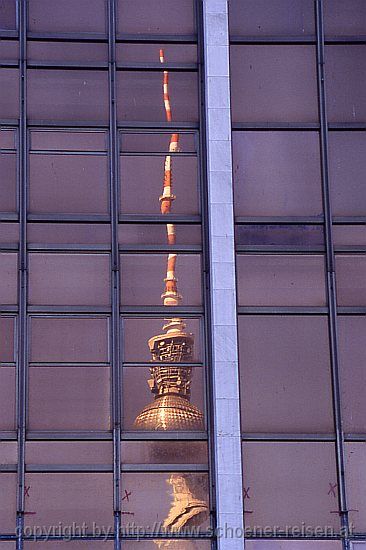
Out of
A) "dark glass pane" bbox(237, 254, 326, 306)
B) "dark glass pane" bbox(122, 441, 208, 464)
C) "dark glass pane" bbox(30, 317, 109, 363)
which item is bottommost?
"dark glass pane" bbox(122, 441, 208, 464)

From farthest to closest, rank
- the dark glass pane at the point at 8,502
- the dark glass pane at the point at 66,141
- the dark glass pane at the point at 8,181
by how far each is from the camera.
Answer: the dark glass pane at the point at 66,141 < the dark glass pane at the point at 8,181 < the dark glass pane at the point at 8,502

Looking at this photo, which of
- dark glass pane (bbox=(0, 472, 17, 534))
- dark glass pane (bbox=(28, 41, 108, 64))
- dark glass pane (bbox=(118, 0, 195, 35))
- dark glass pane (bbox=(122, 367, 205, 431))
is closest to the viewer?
dark glass pane (bbox=(0, 472, 17, 534))

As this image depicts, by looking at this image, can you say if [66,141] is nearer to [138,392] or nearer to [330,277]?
[138,392]

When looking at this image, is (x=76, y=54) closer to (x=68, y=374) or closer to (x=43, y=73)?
(x=43, y=73)

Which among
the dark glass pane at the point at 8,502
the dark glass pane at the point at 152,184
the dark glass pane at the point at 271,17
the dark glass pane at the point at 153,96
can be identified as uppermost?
the dark glass pane at the point at 271,17

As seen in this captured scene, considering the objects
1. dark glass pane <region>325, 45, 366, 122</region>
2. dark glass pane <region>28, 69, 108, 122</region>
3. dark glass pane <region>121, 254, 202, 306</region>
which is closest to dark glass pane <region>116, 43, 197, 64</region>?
dark glass pane <region>28, 69, 108, 122</region>

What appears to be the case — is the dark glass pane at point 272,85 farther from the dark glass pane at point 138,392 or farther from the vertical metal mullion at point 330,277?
the dark glass pane at point 138,392

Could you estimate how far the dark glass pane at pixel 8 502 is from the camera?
25.0 meters

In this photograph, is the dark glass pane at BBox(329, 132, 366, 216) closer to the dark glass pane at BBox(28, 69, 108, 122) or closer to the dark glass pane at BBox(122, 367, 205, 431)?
the dark glass pane at BBox(122, 367, 205, 431)

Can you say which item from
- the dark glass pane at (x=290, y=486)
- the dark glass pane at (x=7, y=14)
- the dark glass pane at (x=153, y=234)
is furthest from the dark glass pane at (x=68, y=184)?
the dark glass pane at (x=290, y=486)

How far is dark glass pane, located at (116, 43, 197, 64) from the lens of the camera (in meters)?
27.8

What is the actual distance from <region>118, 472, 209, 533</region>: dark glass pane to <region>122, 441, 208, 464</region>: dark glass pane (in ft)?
0.91

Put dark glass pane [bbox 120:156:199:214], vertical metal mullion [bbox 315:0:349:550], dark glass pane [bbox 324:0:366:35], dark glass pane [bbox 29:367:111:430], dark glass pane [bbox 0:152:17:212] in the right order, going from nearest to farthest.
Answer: vertical metal mullion [bbox 315:0:349:550] < dark glass pane [bbox 29:367:111:430] < dark glass pane [bbox 0:152:17:212] < dark glass pane [bbox 120:156:199:214] < dark glass pane [bbox 324:0:366:35]

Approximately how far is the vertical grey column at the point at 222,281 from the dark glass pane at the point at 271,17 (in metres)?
0.39
